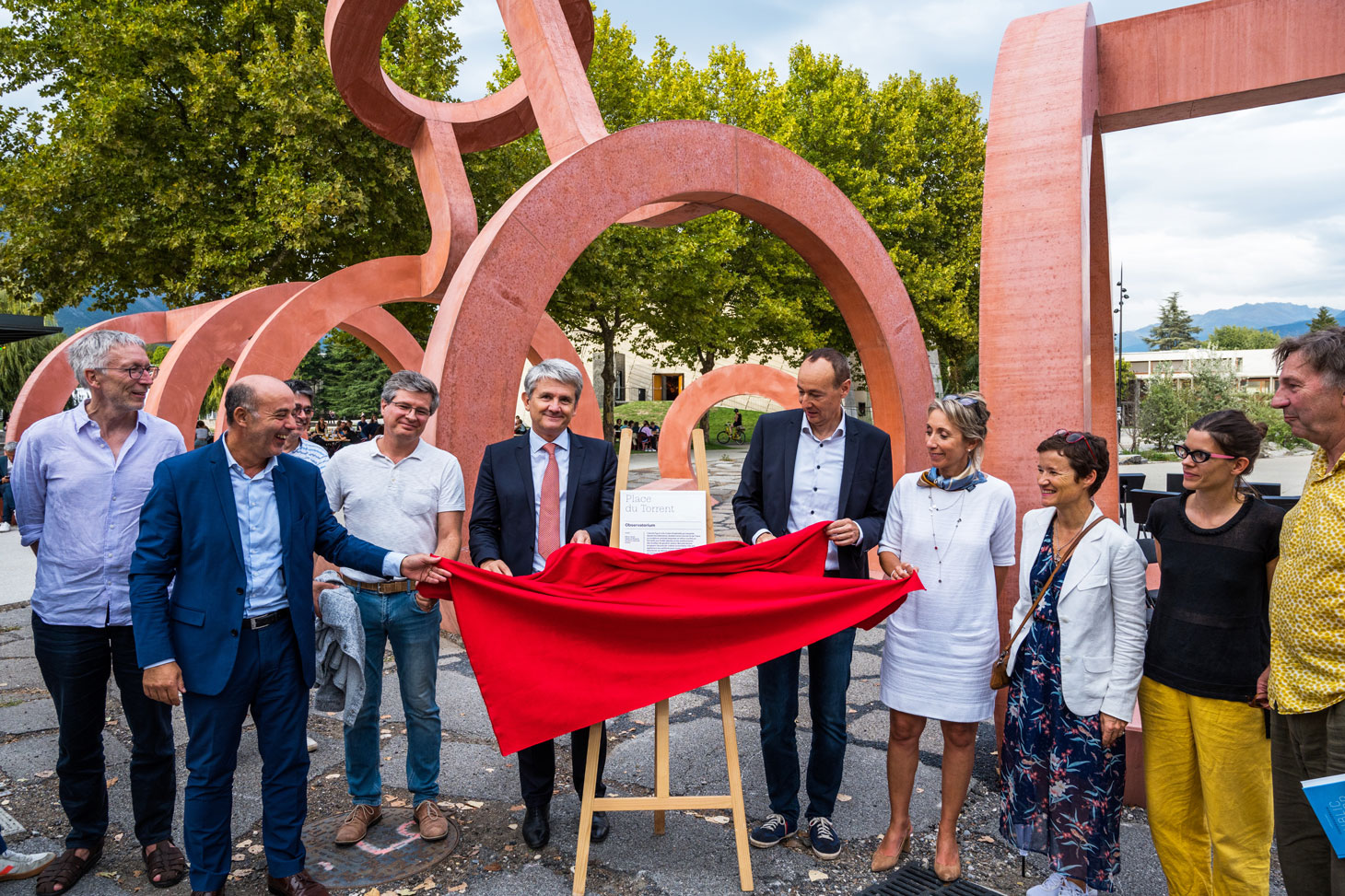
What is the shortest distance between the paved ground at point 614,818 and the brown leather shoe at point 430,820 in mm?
119

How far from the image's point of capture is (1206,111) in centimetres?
568

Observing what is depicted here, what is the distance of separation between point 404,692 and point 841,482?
2.31m

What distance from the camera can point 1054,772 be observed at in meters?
3.17

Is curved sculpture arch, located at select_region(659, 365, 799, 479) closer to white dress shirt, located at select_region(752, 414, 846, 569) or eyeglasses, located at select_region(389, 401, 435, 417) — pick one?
white dress shirt, located at select_region(752, 414, 846, 569)

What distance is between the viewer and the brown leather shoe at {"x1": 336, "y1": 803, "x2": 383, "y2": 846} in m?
3.78

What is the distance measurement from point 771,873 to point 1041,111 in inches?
175

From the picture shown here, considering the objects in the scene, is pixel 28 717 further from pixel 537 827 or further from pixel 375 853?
pixel 537 827

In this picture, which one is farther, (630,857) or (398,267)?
(398,267)

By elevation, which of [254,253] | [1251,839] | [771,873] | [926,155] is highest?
[926,155]

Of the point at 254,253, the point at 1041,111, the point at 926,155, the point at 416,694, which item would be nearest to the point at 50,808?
the point at 416,694

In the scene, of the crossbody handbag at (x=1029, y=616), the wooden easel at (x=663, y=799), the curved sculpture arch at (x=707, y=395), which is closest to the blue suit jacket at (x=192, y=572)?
the wooden easel at (x=663, y=799)

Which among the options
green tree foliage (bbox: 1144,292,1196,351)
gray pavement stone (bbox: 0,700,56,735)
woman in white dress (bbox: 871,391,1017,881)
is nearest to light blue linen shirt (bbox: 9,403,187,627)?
gray pavement stone (bbox: 0,700,56,735)

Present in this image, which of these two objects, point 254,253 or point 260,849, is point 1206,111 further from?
point 254,253

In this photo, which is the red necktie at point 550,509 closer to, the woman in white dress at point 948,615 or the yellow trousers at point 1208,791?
the woman in white dress at point 948,615
